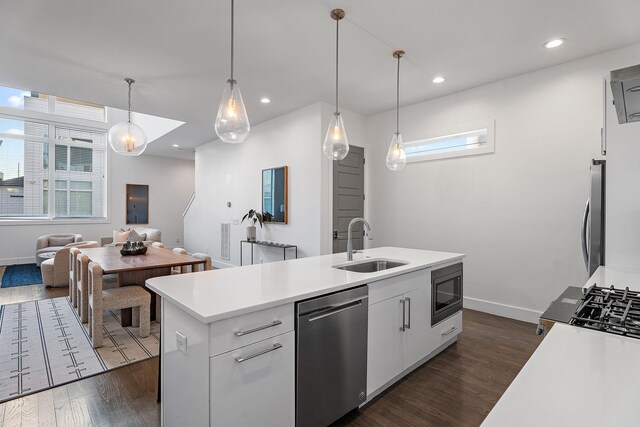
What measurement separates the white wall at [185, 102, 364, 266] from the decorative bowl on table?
1.97m

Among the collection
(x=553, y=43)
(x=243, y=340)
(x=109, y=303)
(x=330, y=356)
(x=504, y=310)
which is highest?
(x=553, y=43)

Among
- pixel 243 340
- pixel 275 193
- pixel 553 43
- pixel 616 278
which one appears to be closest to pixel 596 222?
pixel 616 278

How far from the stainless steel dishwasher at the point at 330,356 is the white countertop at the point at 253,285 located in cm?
9

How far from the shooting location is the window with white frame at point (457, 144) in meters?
3.88

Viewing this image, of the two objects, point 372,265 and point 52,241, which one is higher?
point 372,265

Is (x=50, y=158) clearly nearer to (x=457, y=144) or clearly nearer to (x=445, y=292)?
(x=457, y=144)

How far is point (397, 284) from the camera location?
7.26ft

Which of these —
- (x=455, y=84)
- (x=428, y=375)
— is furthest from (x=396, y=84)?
(x=428, y=375)

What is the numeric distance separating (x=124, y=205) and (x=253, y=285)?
334 inches

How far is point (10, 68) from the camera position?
350cm

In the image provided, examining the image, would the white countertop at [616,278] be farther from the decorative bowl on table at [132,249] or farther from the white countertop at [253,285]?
the decorative bowl on table at [132,249]

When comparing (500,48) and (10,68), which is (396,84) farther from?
(10,68)

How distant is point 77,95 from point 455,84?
203 inches

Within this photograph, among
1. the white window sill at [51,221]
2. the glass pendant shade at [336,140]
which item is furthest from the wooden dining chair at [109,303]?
the white window sill at [51,221]
